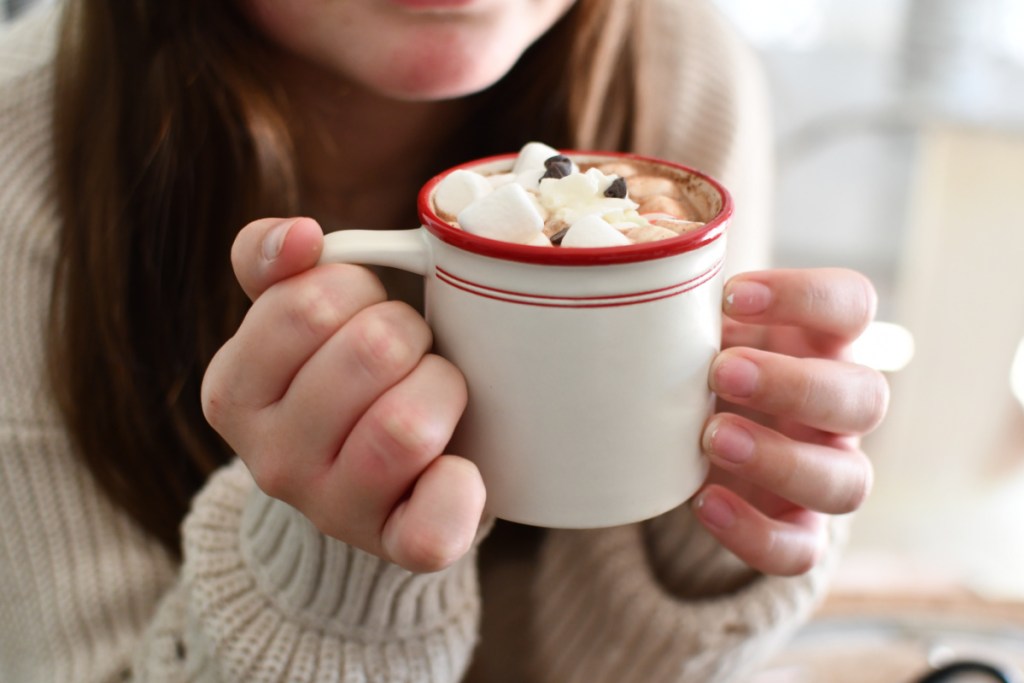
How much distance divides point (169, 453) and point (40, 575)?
0.15 metres

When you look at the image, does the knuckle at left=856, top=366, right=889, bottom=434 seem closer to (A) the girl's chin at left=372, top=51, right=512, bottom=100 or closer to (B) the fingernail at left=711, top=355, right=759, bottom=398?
(B) the fingernail at left=711, top=355, right=759, bottom=398

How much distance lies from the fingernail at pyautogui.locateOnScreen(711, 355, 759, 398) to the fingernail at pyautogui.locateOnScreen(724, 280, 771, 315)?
32 mm

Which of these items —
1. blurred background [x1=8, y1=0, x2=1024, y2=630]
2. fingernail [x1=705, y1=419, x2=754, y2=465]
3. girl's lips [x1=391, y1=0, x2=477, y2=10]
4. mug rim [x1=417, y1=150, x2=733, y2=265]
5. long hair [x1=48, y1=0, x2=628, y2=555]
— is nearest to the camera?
mug rim [x1=417, y1=150, x2=733, y2=265]

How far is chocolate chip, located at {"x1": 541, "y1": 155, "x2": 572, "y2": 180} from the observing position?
51 cm

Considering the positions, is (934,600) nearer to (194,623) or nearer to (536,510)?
(536,510)

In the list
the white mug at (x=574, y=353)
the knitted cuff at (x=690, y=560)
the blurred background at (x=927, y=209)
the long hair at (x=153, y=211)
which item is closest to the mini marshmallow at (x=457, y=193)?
the white mug at (x=574, y=353)

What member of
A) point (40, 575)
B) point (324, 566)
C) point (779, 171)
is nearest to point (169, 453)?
point (40, 575)

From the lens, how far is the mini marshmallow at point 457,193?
493 millimetres

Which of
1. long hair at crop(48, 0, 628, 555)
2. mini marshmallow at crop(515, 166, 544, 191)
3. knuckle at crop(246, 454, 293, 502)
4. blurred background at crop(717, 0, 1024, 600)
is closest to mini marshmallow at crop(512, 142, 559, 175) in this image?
mini marshmallow at crop(515, 166, 544, 191)

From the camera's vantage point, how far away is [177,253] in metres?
0.86

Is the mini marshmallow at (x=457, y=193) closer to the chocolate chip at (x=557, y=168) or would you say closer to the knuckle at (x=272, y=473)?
the chocolate chip at (x=557, y=168)

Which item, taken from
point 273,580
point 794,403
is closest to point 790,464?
point 794,403

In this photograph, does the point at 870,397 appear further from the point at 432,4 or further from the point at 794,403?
the point at 432,4

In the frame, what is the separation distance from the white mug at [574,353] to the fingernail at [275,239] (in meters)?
0.02
